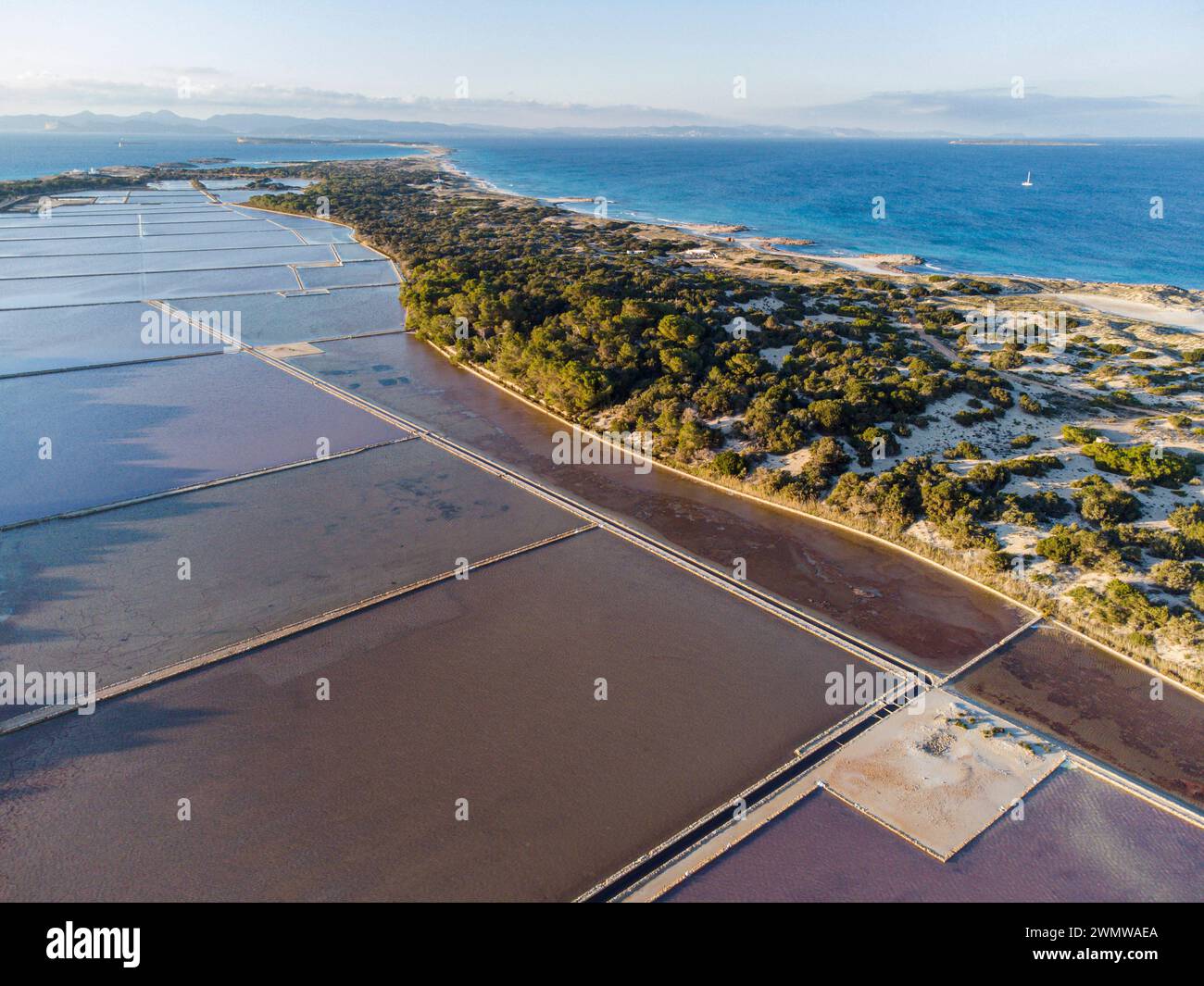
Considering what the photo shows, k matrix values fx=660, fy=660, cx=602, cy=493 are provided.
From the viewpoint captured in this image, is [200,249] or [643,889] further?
[200,249]

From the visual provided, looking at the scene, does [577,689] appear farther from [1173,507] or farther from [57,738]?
[1173,507]

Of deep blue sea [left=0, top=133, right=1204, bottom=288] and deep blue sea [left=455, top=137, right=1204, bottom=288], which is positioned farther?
deep blue sea [left=0, top=133, right=1204, bottom=288]

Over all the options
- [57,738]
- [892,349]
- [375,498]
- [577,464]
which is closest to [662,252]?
[892,349]

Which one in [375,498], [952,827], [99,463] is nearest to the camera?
[952,827]

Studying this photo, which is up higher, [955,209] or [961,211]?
[955,209]

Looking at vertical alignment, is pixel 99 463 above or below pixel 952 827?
above

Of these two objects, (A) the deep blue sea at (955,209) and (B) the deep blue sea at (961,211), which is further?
(A) the deep blue sea at (955,209)

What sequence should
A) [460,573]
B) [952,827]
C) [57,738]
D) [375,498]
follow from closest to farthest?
[952,827] < [57,738] < [460,573] < [375,498]

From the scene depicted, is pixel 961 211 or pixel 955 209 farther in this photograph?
pixel 955 209

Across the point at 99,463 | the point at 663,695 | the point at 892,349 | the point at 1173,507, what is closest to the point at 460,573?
the point at 663,695

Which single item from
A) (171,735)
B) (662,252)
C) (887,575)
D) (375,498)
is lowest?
(171,735)
